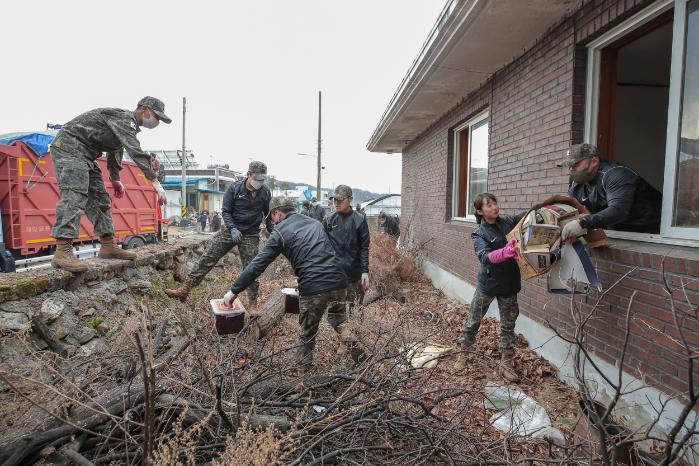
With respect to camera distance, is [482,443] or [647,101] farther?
[647,101]

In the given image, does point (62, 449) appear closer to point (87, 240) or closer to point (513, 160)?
point (513, 160)

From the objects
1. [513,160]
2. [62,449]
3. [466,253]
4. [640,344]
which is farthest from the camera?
[466,253]

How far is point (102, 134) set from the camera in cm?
400

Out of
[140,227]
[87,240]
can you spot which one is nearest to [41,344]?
[87,240]

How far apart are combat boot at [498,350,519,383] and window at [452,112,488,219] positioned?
2.51m

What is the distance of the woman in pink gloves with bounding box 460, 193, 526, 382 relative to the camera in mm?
3627

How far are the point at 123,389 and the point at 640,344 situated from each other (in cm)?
326

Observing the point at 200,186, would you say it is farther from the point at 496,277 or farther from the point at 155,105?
the point at 496,277

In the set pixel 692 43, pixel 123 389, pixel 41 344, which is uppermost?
pixel 692 43

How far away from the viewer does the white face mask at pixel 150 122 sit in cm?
407

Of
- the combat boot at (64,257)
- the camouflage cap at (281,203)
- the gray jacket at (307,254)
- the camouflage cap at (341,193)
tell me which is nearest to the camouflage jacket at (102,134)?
the combat boot at (64,257)

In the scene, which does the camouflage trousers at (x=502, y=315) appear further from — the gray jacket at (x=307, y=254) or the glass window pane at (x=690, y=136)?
the glass window pane at (x=690, y=136)

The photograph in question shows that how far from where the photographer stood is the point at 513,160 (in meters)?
4.59

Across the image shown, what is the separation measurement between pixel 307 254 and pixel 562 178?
7.77 ft
